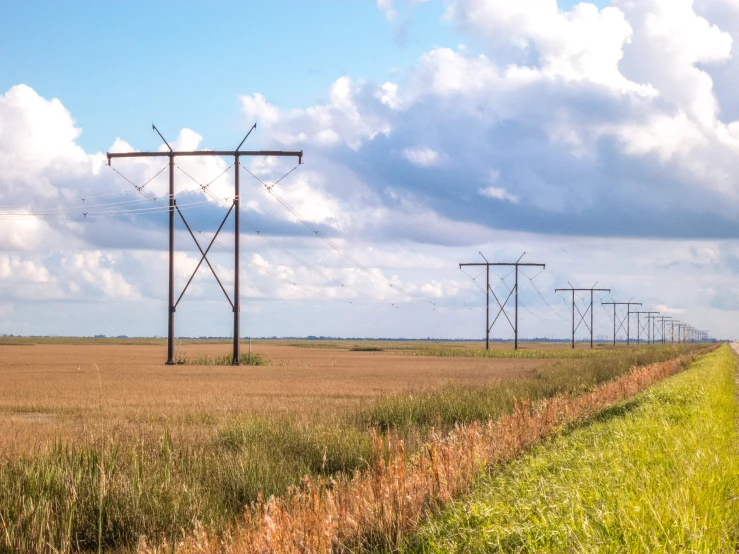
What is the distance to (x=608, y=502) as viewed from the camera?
8.38 metres

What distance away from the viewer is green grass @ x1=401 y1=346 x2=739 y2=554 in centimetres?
730

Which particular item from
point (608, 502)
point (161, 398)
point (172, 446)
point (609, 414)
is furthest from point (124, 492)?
point (161, 398)

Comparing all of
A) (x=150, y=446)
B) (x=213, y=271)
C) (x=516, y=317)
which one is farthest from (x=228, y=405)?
(x=516, y=317)

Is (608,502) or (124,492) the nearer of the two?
(608,502)

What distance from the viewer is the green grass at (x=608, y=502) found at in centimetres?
730

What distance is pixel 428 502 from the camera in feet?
33.4

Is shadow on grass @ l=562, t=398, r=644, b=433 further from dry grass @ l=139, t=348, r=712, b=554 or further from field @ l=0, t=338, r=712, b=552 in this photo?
dry grass @ l=139, t=348, r=712, b=554

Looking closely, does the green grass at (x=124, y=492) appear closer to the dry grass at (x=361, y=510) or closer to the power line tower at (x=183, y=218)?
the dry grass at (x=361, y=510)

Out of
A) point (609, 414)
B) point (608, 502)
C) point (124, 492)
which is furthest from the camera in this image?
point (609, 414)

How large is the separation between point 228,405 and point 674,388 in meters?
13.8

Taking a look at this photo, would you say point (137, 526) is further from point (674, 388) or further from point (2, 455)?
point (674, 388)

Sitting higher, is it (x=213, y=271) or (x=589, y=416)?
(x=213, y=271)

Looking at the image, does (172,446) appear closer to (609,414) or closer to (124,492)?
(124,492)

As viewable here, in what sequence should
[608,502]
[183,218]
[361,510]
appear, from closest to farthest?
[608,502]
[361,510]
[183,218]
